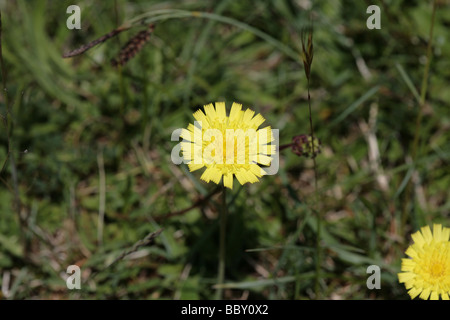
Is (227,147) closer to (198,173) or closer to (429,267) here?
(198,173)

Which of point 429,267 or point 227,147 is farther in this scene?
point 429,267

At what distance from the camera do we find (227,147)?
6.95ft

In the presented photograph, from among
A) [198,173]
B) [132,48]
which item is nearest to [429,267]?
[198,173]

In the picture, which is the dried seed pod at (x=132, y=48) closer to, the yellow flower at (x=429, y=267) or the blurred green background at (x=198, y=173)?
the blurred green background at (x=198, y=173)

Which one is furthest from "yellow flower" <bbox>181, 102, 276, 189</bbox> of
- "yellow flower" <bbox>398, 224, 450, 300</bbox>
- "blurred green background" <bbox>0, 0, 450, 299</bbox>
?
"yellow flower" <bbox>398, 224, 450, 300</bbox>

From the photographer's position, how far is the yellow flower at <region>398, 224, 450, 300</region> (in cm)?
224

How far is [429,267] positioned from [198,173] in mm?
1437

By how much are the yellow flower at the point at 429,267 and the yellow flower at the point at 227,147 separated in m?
0.91

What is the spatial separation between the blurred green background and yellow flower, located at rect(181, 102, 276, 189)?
492mm

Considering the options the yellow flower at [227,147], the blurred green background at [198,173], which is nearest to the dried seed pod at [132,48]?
the blurred green background at [198,173]

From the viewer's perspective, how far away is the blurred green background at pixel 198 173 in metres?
2.79

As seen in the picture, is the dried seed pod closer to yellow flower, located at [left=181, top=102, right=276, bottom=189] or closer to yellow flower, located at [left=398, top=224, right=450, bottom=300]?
yellow flower, located at [left=181, top=102, right=276, bottom=189]

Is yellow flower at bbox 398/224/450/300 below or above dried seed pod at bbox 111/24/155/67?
below

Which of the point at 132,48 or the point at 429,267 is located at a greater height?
the point at 132,48
